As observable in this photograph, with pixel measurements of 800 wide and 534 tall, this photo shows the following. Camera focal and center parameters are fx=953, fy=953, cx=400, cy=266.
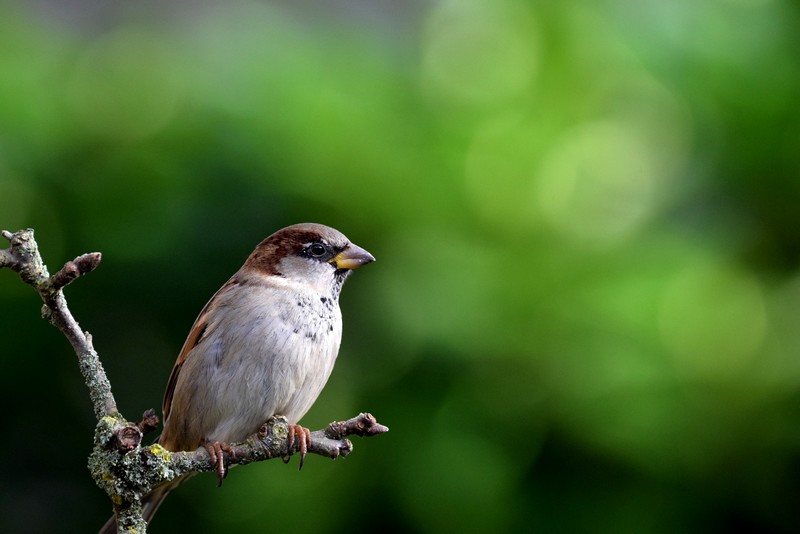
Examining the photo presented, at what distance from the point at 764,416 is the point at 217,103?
1.81 m

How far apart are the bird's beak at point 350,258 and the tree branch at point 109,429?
1.21 ft

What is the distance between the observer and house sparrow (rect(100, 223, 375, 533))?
1253 mm

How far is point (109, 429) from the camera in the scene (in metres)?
0.89

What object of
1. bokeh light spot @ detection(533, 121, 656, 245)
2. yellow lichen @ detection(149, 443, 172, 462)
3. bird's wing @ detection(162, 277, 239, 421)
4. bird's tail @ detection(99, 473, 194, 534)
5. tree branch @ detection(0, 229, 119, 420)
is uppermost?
bokeh light spot @ detection(533, 121, 656, 245)

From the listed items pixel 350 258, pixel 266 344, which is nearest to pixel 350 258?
pixel 350 258

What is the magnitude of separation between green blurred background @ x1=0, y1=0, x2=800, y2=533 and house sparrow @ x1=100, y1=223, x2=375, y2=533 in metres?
1.03

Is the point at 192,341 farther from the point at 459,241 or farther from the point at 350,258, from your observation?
the point at 459,241

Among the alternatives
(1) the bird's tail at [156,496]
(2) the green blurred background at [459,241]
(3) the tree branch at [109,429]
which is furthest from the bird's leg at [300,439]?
(2) the green blurred background at [459,241]

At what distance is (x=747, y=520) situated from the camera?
104 inches

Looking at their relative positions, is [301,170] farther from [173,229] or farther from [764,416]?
[764,416]

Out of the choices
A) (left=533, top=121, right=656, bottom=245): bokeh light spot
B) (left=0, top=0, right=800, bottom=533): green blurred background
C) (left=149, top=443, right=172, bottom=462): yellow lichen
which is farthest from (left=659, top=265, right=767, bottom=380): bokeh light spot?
(left=149, top=443, right=172, bottom=462): yellow lichen

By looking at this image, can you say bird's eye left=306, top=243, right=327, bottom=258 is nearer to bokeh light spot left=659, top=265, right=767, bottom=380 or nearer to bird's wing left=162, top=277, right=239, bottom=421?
bird's wing left=162, top=277, right=239, bottom=421

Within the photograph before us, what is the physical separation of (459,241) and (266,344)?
1520mm

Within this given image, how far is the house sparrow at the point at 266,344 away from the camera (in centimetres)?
125
